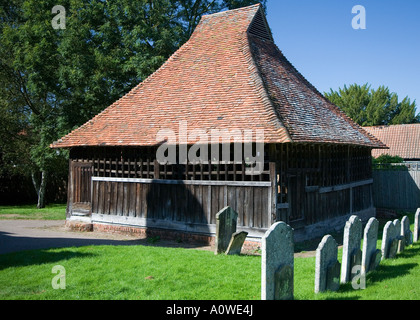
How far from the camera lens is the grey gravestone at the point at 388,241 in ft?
29.0

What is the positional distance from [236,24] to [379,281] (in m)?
12.2

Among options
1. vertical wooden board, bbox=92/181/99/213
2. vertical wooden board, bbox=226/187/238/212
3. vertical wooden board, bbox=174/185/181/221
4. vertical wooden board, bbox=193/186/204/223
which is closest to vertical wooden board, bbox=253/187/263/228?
vertical wooden board, bbox=226/187/238/212

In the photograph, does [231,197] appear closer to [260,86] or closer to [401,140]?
[260,86]

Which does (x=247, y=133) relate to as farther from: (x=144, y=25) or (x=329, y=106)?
(x=144, y=25)

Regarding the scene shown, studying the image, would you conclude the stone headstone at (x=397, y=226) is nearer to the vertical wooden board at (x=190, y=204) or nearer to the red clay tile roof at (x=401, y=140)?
the vertical wooden board at (x=190, y=204)

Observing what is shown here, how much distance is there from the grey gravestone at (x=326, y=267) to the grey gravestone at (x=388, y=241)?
2.77m

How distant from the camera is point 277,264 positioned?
5688 mm

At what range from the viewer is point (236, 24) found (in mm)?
16156

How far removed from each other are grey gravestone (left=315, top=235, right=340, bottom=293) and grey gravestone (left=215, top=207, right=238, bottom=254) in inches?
144

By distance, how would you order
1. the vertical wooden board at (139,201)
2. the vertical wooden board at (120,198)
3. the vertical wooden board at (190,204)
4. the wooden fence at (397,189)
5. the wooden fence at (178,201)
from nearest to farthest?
the wooden fence at (178,201) → the vertical wooden board at (190,204) → the vertical wooden board at (139,201) → the vertical wooden board at (120,198) → the wooden fence at (397,189)

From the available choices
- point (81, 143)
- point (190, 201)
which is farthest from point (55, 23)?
point (190, 201)

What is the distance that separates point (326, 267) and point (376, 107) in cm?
4780

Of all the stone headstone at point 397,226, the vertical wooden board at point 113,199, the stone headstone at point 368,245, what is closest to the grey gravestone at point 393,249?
the stone headstone at point 397,226

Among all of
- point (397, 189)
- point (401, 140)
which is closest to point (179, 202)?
point (397, 189)
